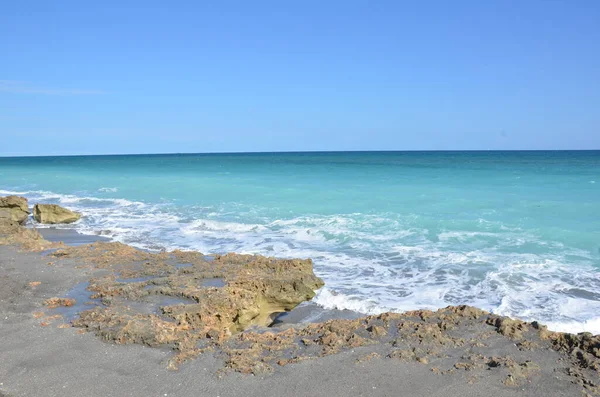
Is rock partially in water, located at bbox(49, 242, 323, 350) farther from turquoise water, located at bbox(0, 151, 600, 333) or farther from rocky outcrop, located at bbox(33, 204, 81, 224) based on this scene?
rocky outcrop, located at bbox(33, 204, 81, 224)

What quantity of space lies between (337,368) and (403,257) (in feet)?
24.2

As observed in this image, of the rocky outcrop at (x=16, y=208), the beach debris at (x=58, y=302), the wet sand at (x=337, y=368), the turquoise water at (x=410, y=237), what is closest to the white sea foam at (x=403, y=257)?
the turquoise water at (x=410, y=237)

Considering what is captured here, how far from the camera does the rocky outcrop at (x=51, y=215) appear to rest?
60.4ft

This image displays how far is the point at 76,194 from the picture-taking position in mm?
31859

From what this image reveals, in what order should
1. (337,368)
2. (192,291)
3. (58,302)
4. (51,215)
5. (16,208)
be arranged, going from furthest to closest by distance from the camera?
1. (51,215)
2. (16,208)
3. (192,291)
4. (58,302)
5. (337,368)

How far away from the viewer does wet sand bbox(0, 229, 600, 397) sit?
5.17m

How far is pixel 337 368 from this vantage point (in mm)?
5637

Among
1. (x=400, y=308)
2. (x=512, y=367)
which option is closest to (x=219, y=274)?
(x=400, y=308)

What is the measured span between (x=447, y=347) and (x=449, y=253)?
734 cm

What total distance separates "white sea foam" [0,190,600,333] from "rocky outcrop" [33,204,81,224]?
725 mm

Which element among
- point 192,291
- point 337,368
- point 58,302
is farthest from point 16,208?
point 337,368

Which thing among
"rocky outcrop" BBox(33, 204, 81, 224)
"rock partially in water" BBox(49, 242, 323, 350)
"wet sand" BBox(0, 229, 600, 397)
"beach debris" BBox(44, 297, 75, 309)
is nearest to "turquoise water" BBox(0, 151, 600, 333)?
"rocky outcrop" BBox(33, 204, 81, 224)

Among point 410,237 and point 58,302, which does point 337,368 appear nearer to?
point 58,302

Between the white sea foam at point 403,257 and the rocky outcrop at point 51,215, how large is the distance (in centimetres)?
72
